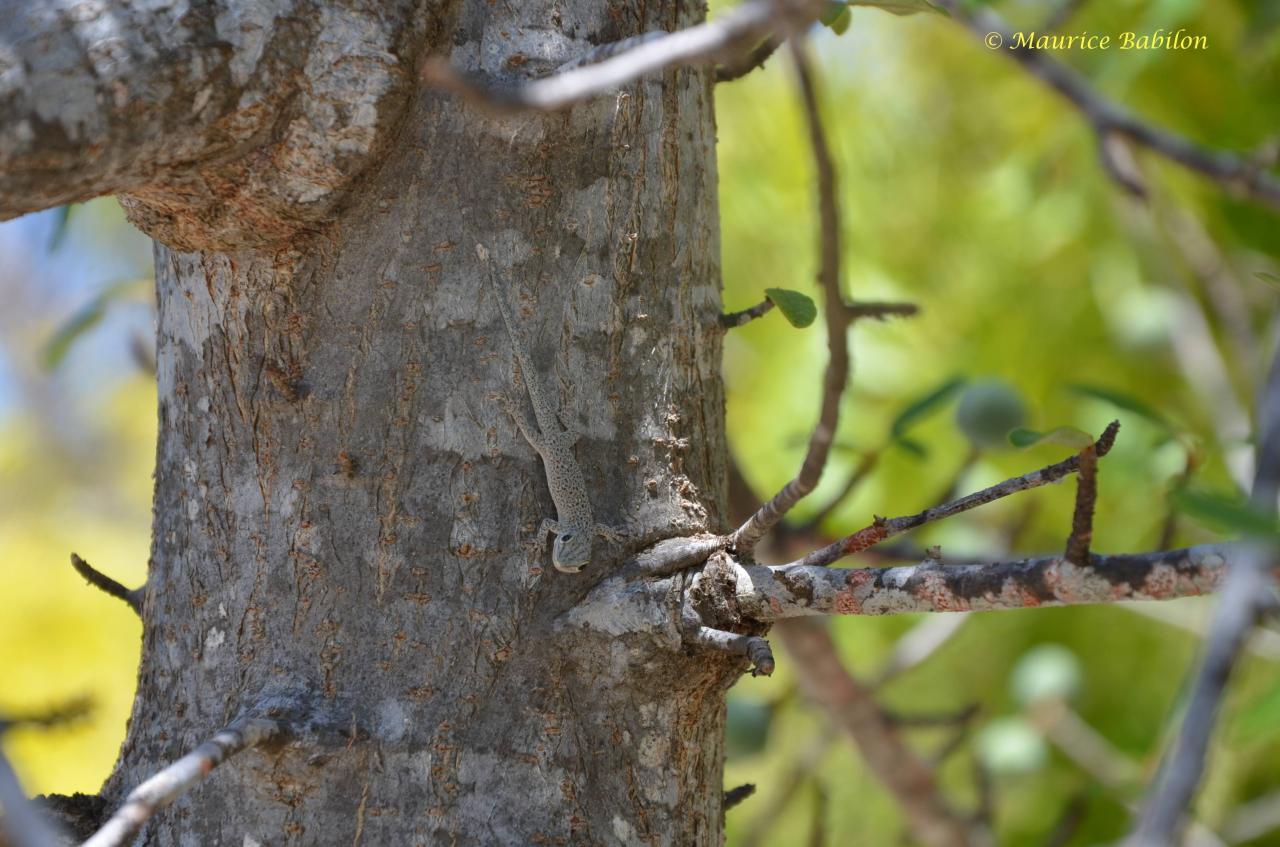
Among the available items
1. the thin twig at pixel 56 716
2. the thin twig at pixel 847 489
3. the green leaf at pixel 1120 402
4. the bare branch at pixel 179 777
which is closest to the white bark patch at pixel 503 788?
the bare branch at pixel 179 777

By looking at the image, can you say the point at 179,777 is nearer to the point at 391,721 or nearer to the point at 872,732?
the point at 391,721

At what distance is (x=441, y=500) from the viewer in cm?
89

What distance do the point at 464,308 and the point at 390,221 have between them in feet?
0.30

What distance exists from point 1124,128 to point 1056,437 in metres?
0.47

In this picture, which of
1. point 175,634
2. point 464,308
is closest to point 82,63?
point 464,308

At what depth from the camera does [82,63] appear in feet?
2.31

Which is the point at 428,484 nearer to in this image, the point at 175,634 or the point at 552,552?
the point at 552,552

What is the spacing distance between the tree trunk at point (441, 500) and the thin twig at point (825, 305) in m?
0.18

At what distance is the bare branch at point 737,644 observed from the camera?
30.1 inches

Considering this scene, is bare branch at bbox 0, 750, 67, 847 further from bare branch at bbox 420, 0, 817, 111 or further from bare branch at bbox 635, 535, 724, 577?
bare branch at bbox 635, 535, 724, 577

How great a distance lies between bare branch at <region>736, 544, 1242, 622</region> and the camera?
66 cm

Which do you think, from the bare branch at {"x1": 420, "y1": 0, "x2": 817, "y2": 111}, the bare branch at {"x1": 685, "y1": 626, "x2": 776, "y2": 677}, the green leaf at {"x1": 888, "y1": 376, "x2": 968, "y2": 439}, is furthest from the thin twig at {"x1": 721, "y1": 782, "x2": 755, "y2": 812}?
the bare branch at {"x1": 420, "y1": 0, "x2": 817, "y2": 111}

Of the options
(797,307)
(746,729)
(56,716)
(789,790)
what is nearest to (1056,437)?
(797,307)

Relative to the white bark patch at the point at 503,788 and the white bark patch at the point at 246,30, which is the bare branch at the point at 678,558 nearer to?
the white bark patch at the point at 503,788
